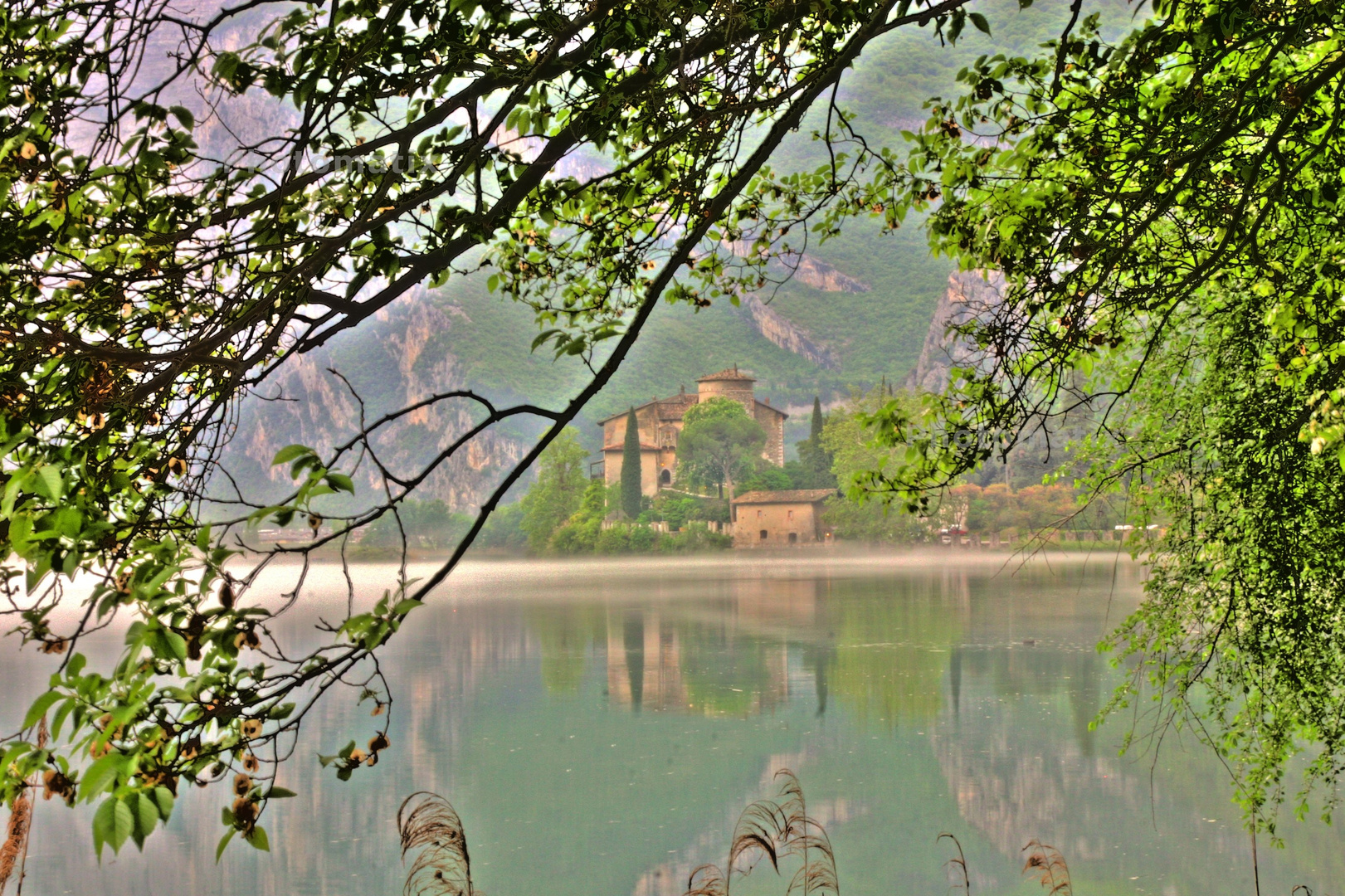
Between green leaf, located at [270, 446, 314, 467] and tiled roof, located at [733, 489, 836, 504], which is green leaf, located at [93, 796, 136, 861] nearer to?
green leaf, located at [270, 446, 314, 467]

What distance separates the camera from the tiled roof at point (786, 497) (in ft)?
221

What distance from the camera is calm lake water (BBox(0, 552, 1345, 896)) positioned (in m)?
10.6

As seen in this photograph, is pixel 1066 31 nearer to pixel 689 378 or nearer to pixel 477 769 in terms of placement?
pixel 477 769

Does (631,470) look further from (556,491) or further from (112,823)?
(112,823)

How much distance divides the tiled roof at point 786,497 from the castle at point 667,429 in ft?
31.9

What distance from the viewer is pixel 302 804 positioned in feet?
45.9

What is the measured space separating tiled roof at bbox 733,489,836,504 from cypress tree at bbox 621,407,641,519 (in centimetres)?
692

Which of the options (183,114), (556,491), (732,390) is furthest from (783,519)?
(183,114)

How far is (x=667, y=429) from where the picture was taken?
81.1 meters

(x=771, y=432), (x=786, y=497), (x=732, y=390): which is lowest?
(x=786, y=497)

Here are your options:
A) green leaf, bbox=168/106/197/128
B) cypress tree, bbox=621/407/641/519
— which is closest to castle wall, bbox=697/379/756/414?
cypress tree, bbox=621/407/641/519

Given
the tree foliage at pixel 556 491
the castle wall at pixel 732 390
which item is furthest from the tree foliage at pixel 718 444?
the tree foliage at pixel 556 491

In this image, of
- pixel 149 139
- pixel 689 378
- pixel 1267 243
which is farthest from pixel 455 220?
pixel 689 378

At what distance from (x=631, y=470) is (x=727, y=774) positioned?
51066mm
